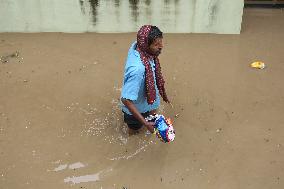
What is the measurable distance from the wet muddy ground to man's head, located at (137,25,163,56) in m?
1.25

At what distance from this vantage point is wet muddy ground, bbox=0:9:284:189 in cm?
443

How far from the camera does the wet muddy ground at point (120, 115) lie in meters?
4.43

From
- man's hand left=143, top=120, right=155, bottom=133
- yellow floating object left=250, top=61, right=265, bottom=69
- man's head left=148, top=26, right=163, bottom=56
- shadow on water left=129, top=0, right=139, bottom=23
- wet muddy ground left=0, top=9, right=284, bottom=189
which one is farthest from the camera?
shadow on water left=129, top=0, right=139, bottom=23

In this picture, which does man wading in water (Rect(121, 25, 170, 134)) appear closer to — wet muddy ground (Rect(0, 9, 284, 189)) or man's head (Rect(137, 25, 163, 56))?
man's head (Rect(137, 25, 163, 56))

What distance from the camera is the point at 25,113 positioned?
5.23 metres

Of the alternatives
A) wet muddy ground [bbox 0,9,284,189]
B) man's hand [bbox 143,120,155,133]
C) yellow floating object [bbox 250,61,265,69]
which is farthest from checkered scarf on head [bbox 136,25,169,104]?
yellow floating object [bbox 250,61,265,69]

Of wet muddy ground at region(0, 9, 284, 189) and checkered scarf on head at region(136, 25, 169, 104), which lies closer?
checkered scarf on head at region(136, 25, 169, 104)

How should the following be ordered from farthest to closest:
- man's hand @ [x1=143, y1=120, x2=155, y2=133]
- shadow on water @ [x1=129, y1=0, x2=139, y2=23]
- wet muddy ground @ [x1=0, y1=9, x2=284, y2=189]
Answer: shadow on water @ [x1=129, y1=0, x2=139, y2=23]
wet muddy ground @ [x1=0, y1=9, x2=284, y2=189]
man's hand @ [x1=143, y1=120, x2=155, y2=133]

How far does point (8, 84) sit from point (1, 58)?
721 mm

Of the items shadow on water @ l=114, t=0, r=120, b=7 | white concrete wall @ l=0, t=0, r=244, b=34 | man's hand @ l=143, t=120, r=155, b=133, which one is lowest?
man's hand @ l=143, t=120, r=155, b=133

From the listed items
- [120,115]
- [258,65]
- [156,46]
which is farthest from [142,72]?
[258,65]

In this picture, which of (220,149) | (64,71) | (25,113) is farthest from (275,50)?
(25,113)

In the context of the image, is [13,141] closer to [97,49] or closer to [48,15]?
[97,49]

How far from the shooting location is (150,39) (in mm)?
3904
